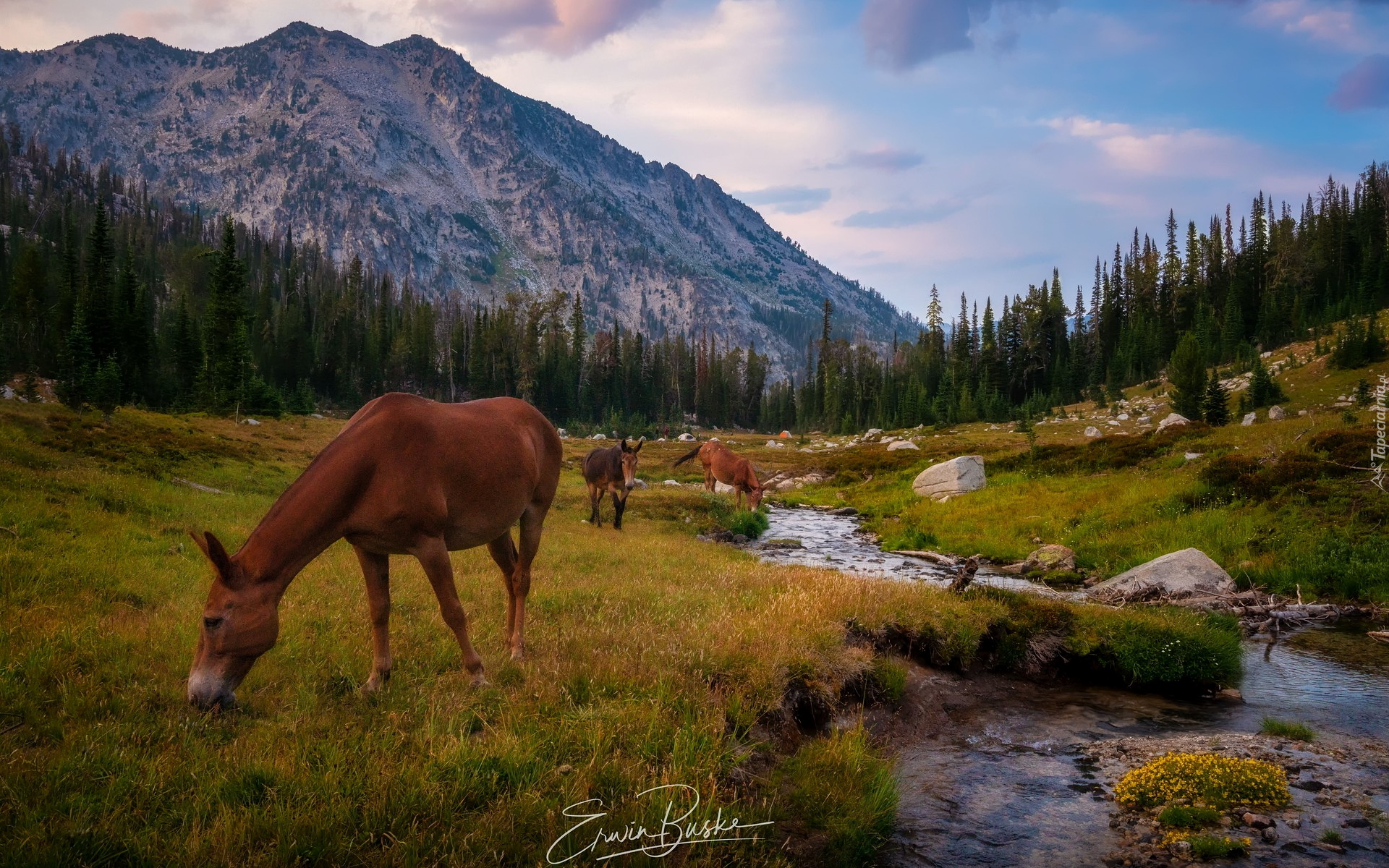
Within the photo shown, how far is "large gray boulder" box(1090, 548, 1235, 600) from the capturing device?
14.6 m

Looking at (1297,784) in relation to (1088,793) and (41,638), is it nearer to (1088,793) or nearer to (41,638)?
(1088,793)

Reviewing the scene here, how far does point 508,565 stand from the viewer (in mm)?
8539

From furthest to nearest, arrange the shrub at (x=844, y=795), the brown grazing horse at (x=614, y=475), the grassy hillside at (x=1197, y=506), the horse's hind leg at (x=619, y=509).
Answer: the brown grazing horse at (x=614, y=475)
the horse's hind leg at (x=619, y=509)
the grassy hillside at (x=1197, y=506)
the shrub at (x=844, y=795)

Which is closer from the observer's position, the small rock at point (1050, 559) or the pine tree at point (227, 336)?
the small rock at point (1050, 559)

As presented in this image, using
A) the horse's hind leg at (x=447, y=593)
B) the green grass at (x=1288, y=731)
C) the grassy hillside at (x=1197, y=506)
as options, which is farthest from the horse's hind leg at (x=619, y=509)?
the green grass at (x=1288, y=731)

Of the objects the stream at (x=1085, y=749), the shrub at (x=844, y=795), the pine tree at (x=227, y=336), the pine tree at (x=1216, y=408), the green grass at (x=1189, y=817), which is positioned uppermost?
the pine tree at (x=227, y=336)

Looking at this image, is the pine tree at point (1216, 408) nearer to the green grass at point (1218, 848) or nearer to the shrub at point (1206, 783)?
the shrub at point (1206, 783)

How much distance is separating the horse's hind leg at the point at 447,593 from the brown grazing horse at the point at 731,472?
22959mm

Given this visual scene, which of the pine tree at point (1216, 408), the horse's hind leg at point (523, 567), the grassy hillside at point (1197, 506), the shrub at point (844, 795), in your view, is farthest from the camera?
the pine tree at point (1216, 408)

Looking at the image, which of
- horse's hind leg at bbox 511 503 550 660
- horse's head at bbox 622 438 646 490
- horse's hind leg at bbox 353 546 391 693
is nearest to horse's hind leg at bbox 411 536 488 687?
horse's hind leg at bbox 353 546 391 693

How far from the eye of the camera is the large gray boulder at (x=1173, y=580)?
14.6 metres

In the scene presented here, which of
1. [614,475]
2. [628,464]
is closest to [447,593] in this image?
[614,475]

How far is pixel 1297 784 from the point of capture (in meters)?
6.92

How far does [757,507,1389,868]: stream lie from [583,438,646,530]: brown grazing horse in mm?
14905
